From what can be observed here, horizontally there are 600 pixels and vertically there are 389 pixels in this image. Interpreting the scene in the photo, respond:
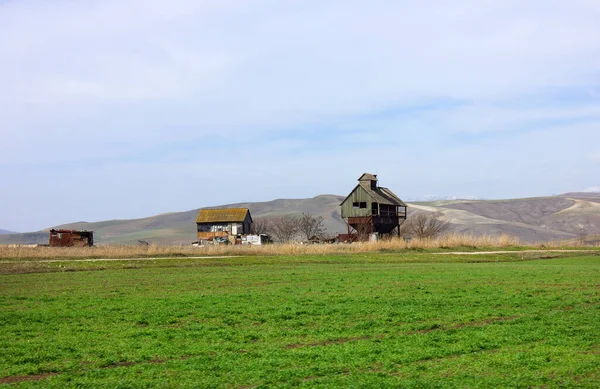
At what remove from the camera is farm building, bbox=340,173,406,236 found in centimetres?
8488

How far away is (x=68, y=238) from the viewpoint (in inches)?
3376

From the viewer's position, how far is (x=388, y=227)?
87.9m

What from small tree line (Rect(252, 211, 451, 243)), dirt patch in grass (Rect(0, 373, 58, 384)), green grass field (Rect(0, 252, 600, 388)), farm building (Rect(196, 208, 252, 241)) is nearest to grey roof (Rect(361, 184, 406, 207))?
small tree line (Rect(252, 211, 451, 243))

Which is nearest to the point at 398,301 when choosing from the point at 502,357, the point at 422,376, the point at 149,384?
the point at 502,357

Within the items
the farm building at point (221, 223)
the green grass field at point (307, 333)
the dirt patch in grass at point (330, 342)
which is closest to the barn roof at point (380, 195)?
the farm building at point (221, 223)

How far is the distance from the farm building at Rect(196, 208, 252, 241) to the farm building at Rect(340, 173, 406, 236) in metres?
23.5

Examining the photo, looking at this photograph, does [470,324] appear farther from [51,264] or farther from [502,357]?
[51,264]

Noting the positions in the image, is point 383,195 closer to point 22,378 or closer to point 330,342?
point 330,342

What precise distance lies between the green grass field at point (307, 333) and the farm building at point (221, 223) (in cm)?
7293

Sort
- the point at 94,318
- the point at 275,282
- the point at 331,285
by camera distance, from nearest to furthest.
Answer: the point at 94,318, the point at 331,285, the point at 275,282

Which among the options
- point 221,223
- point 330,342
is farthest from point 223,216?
point 330,342

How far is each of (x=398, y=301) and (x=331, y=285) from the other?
22.4ft

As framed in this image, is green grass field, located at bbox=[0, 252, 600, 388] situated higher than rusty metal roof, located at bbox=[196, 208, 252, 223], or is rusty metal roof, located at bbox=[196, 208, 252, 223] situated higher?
rusty metal roof, located at bbox=[196, 208, 252, 223]

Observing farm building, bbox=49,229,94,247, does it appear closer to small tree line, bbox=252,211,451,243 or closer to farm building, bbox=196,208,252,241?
farm building, bbox=196,208,252,241
